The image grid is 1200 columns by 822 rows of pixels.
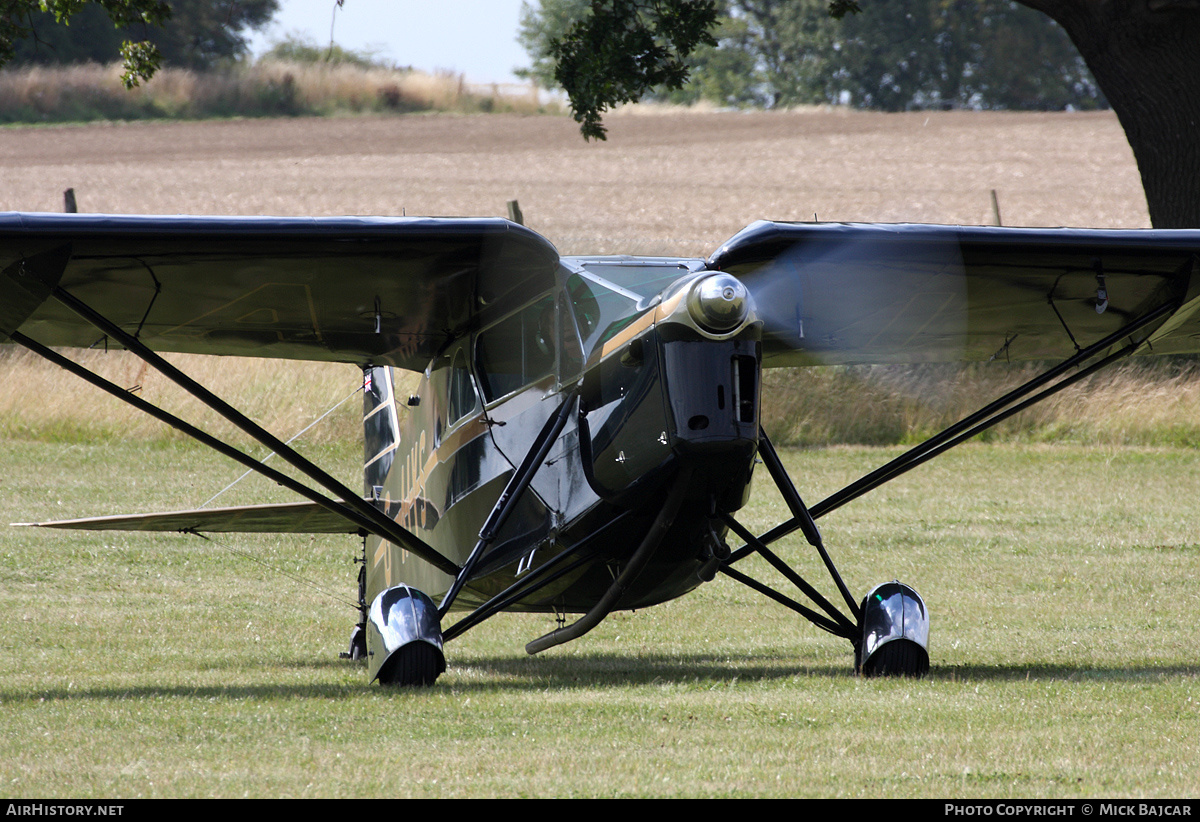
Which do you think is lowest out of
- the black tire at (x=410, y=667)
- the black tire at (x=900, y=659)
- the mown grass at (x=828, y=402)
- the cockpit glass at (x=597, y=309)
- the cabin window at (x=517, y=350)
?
the mown grass at (x=828, y=402)

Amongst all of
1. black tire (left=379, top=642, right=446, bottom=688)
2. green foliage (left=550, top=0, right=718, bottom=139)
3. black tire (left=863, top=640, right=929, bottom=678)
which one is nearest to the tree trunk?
green foliage (left=550, top=0, right=718, bottom=139)

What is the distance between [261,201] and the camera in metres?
35.7

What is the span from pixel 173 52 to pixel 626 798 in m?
64.6

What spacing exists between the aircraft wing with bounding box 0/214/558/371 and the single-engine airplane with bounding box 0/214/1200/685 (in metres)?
0.02

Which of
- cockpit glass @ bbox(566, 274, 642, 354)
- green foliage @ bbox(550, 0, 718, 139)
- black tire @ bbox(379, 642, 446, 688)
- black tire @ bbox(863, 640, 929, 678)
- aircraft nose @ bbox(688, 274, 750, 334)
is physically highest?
green foliage @ bbox(550, 0, 718, 139)

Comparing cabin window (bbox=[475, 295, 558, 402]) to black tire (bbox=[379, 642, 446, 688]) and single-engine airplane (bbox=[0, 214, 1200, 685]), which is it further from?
black tire (bbox=[379, 642, 446, 688])

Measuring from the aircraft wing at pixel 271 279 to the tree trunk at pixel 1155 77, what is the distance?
1303 cm

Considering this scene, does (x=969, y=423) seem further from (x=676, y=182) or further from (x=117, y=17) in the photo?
(x=676, y=182)

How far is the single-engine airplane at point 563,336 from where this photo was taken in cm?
663

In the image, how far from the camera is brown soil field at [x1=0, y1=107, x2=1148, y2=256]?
34906 mm

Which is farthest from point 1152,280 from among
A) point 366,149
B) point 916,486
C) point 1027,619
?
point 366,149

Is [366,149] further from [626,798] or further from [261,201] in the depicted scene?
[626,798]

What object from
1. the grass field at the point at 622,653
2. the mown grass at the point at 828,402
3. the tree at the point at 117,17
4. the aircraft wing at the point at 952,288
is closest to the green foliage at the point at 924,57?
the grass field at the point at 622,653

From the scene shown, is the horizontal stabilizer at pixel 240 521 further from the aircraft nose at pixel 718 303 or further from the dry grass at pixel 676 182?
the dry grass at pixel 676 182
